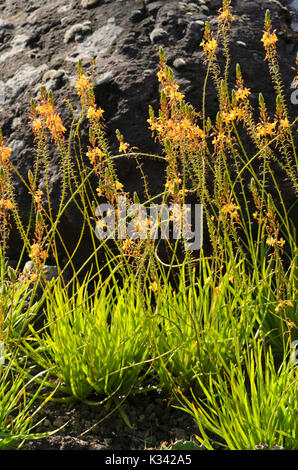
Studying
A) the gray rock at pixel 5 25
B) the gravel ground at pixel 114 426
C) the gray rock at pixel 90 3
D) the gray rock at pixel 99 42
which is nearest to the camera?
the gravel ground at pixel 114 426

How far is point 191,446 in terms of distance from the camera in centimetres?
228

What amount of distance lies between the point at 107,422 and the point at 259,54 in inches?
100.0

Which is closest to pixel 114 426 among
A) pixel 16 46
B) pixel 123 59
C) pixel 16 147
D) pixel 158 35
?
pixel 16 147

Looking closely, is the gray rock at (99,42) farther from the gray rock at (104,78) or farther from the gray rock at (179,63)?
the gray rock at (179,63)

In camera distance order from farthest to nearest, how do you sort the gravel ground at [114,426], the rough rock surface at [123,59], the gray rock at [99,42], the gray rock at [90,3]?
the gray rock at [90,3] → the gray rock at [99,42] → the rough rock surface at [123,59] → the gravel ground at [114,426]

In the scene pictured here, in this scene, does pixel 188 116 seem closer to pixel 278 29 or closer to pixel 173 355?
pixel 173 355

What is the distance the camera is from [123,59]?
12.6 feet

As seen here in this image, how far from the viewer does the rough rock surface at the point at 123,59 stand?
145 inches

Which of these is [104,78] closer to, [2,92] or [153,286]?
[2,92]

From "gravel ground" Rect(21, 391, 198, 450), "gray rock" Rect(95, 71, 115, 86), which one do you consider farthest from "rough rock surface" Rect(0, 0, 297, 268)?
"gravel ground" Rect(21, 391, 198, 450)

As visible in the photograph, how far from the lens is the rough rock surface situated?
3676 millimetres

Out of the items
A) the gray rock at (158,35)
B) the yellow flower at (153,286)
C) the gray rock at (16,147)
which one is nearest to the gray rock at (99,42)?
the gray rock at (158,35)

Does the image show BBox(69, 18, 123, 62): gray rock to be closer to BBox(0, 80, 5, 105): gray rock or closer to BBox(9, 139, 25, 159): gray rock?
BBox(0, 80, 5, 105): gray rock
